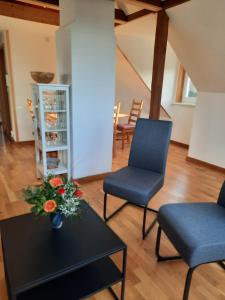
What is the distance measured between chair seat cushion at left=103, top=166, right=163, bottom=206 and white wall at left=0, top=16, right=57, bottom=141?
3086mm

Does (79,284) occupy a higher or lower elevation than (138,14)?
lower

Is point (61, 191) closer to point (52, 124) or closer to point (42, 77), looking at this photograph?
point (52, 124)

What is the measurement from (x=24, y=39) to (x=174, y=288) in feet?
14.6

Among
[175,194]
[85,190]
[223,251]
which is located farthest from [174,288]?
[85,190]

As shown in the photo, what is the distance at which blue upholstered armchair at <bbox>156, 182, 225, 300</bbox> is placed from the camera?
48.7 inches

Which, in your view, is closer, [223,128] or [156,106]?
[156,106]

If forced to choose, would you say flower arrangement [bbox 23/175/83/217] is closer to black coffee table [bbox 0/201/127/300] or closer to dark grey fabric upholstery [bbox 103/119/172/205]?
black coffee table [bbox 0/201/127/300]

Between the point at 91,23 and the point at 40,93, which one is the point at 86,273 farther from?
the point at 91,23

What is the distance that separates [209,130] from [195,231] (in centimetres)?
265

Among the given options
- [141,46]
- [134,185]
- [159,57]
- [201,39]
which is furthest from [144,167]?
[141,46]

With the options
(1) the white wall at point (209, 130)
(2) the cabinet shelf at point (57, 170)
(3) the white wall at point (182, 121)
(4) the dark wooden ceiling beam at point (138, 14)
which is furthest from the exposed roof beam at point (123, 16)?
(2) the cabinet shelf at point (57, 170)

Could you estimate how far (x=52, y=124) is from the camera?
277cm

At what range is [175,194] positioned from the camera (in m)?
2.73

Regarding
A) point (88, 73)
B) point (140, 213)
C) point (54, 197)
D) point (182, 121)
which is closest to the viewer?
point (54, 197)
